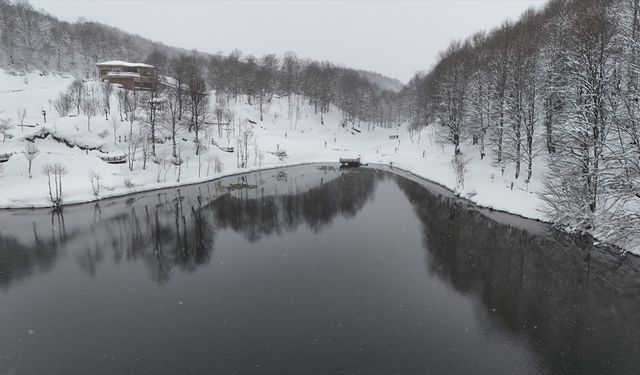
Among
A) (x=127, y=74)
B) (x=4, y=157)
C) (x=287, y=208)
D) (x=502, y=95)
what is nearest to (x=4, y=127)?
(x=4, y=157)

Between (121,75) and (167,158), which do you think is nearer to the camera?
(167,158)

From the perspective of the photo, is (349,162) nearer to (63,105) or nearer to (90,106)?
(90,106)

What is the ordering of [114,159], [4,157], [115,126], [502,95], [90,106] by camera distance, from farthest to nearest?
[90,106] < [115,126] < [114,159] < [502,95] < [4,157]

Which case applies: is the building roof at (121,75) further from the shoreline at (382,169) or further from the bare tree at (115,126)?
the shoreline at (382,169)

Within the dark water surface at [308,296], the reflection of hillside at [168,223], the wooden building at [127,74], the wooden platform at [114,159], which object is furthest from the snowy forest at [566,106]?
the wooden building at [127,74]

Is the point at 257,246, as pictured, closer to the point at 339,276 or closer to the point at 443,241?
the point at 339,276

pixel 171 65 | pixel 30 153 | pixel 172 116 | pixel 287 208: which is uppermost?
pixel 171 65
